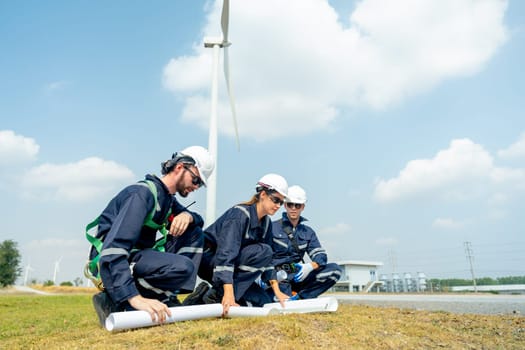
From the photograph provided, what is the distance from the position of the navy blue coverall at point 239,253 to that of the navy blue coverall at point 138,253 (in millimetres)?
442

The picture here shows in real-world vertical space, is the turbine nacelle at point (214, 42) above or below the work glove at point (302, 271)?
above

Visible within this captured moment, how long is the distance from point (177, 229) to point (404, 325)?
9.02 feet

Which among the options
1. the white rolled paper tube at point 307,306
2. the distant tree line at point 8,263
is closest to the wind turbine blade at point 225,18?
the white rolled paper tube at point 307,306

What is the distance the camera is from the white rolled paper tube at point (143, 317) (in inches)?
137

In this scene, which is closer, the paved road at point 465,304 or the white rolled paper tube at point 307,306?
the white rolled paper tube at point 307,306

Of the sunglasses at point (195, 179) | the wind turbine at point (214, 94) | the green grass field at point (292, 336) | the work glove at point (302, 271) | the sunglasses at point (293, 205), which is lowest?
the green grass field at point (292, 336)

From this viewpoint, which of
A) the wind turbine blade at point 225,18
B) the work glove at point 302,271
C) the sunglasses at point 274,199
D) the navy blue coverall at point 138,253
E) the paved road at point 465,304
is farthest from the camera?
the wind turbine blade at point 225,18

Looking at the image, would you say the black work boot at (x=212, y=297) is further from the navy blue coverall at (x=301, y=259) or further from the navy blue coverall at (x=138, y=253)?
the navy blue coverall at (x=301, y=259)

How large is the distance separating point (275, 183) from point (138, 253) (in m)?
1.94

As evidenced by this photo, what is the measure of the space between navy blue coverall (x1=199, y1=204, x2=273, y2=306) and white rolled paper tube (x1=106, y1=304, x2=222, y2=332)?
0.54 meters

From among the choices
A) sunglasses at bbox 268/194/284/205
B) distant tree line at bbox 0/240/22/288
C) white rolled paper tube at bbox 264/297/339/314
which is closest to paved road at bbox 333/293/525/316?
white rolled paper tube at bbox 264/297/339/314

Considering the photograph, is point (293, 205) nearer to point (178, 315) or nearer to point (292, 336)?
point (178, 315)

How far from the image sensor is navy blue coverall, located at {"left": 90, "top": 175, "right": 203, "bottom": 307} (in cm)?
362

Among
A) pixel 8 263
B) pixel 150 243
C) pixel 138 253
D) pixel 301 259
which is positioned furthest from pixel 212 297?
pixel 8 263
